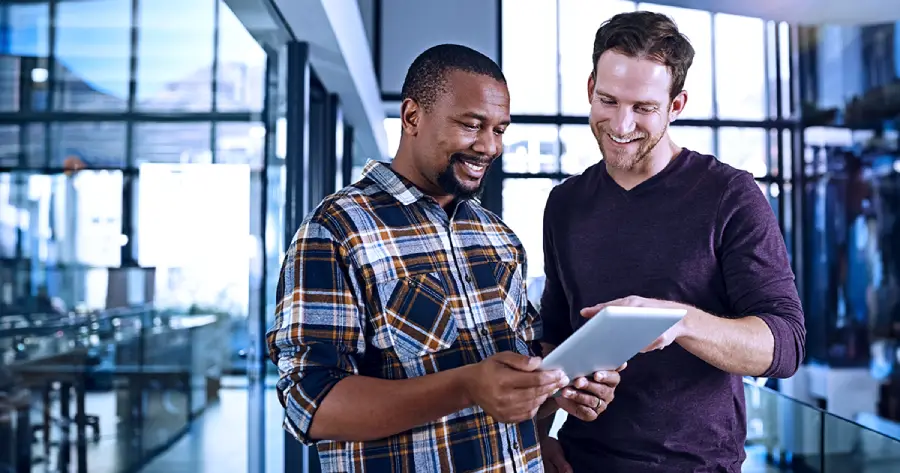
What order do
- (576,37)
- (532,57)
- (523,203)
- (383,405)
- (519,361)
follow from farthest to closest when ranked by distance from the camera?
(576,37)
(532,57)
(523,203)
(383,405)
(519,361)

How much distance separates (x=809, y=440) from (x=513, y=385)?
1991 millimetres

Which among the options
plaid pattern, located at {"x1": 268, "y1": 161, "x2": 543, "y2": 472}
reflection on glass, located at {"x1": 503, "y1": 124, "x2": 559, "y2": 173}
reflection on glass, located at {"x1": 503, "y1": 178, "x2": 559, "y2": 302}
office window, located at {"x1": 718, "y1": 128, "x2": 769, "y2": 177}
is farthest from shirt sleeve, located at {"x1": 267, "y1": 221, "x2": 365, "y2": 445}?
office window, located at {"x1": 718, "y1": 128, "x2": 769, "y2": 177}

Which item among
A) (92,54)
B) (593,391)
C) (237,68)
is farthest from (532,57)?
(593,391)

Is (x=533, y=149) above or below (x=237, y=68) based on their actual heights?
above

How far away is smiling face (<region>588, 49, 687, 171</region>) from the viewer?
5.16ft

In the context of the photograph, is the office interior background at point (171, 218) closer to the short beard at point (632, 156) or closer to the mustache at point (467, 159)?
the short beard at point (632, 156)

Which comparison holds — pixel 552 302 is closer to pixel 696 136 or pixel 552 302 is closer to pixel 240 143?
pixel 240 143

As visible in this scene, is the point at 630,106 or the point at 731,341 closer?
the point at 731,341

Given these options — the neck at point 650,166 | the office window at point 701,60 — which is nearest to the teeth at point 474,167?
the neck at point 650,166

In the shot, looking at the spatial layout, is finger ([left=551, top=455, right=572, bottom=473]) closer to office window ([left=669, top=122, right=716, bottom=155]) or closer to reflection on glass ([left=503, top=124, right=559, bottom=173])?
reflection on glass ([left=503, top=124, right=559, bottom=173])

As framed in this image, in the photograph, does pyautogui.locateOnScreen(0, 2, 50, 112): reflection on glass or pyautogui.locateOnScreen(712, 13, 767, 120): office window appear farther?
pyautogui.locateOnScreen(712, 13, 767, 120): office window

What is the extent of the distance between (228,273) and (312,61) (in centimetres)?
157

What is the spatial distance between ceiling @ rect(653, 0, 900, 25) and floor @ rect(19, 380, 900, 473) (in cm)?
235

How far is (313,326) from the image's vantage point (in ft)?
4.35
